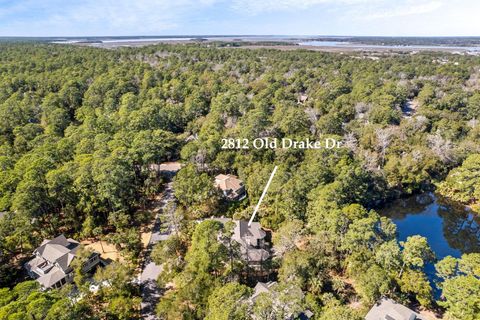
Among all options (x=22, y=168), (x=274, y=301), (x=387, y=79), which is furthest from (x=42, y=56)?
(x=274, y=301)

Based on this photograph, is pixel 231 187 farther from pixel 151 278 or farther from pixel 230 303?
pixel 230 303

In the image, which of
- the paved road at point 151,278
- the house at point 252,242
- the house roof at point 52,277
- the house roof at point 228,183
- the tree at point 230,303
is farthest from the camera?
the house roof at point 228,183

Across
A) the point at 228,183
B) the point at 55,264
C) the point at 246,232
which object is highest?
the point at 228,183

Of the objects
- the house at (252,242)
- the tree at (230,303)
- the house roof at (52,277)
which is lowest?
the house roof at (52,277)

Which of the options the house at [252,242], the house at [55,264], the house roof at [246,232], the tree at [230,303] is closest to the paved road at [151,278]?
the house at [55,264]

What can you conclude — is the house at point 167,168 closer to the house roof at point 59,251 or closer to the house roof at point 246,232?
the house roof at point 59,251

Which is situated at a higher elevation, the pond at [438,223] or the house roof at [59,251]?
the house roof at [59,251]

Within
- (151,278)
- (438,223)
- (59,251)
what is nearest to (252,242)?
(151,278)
